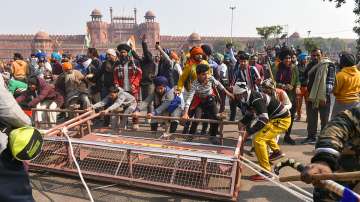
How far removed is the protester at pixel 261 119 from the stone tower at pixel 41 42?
78.9 metres

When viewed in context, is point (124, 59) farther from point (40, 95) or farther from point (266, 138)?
point (266, 138)

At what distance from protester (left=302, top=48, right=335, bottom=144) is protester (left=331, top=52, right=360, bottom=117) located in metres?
0.55

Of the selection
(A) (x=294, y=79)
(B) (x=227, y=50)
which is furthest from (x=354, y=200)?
(B) (x=227, y=50)

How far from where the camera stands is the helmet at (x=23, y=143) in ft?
7.63

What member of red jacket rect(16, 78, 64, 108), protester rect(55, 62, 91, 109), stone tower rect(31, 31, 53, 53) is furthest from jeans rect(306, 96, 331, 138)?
stone tower rect(31, 31, 53, 53)

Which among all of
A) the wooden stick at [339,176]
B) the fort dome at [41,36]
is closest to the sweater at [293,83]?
the wooden stick at [339,176]

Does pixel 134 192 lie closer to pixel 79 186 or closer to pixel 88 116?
pixel 79 186

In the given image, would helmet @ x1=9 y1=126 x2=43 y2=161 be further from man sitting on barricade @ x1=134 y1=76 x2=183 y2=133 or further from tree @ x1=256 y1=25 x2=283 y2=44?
tree @ x1=256 y1=25 x2=283 y2=44

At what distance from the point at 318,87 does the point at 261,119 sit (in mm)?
2386

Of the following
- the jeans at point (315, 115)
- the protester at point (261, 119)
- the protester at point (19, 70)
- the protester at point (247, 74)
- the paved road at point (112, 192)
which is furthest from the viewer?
the protester at point (19, 70)

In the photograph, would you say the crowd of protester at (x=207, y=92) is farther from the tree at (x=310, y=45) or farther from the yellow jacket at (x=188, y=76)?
the tree at (x=310, y=45)

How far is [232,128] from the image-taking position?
27.9 feet

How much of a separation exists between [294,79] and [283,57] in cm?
55

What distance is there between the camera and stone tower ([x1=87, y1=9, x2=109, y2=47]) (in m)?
96.2
